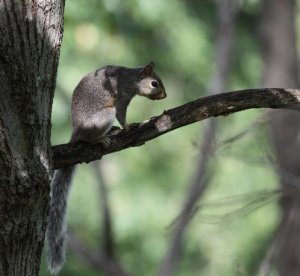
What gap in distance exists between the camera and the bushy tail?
3.22 meters

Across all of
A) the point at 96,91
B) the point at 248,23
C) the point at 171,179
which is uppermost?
the point at 248,23

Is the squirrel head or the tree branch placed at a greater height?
the squirrel head

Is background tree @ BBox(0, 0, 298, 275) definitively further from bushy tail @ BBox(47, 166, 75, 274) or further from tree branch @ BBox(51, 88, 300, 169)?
tree branch @ BBox(51, 88, 300, 169)

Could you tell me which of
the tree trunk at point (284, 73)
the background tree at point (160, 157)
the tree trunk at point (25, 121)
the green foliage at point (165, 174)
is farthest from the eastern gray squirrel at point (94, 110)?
the tree trunk at point (284, 73)

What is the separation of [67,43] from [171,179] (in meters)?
2.51

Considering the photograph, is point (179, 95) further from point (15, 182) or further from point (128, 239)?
point (15, 182)

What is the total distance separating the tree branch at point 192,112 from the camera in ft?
9.68

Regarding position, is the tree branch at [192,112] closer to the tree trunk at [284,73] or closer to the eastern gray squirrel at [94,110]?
the eastern gray squirrel at [94,110]

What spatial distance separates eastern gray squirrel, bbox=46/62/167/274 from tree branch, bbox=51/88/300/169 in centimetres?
14

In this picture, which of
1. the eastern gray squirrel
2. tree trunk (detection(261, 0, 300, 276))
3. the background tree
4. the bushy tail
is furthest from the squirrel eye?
tree trunk (detection(261, 0, 300, 276))

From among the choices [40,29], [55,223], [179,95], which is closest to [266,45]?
[179,95]

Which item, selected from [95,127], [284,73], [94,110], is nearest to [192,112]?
[95,127]

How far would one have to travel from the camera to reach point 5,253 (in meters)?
2.54

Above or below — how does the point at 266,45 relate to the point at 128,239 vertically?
above
